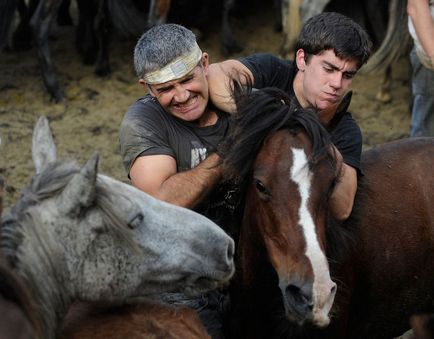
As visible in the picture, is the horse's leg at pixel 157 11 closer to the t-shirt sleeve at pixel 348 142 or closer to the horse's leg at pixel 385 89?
the horse's leg at pixel 385 89

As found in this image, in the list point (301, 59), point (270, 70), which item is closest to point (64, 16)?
point (270, 70)

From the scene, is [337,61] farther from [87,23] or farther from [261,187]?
[87,23]

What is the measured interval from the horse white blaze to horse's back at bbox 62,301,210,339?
1.40 ft

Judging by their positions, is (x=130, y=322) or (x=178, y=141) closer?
(x=130, y=322)

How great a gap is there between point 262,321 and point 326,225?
1.93 ft

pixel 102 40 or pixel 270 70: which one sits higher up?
pixel 270 70

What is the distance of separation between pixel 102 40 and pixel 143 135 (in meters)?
5.45

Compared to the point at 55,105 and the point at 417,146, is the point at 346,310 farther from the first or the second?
the point at 55,105

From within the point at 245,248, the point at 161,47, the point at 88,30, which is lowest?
the point at 88,30

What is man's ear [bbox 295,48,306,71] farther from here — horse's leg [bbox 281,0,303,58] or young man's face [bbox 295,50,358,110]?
horse's leg [bbox 281,0,303,58]

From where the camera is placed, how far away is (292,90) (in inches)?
160

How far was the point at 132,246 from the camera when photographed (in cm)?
287

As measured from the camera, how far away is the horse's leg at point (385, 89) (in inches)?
331

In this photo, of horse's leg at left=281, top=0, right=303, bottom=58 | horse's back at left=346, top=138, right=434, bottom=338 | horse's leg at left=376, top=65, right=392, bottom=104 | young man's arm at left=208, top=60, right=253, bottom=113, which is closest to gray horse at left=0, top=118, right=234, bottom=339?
young man's arm at left=208, top=60, right=253, bottom=113
